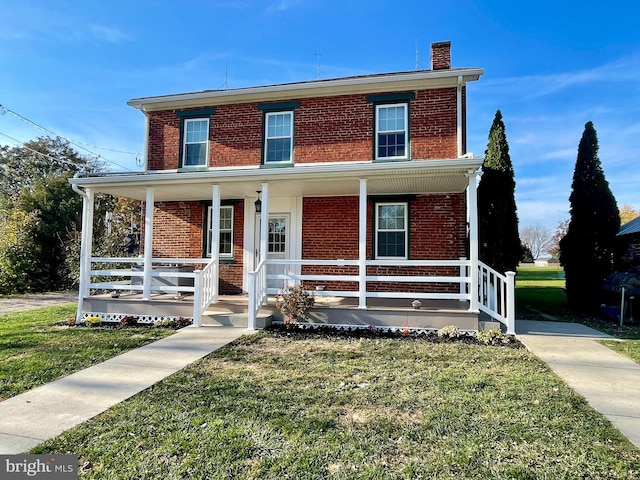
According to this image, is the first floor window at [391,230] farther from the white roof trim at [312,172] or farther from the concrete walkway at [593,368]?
the concrete walkway at [593,368]

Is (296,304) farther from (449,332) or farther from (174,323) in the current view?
(449,332)

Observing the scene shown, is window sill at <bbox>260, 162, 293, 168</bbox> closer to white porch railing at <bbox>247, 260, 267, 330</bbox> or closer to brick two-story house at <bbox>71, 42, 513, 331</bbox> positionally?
brick two-story house at <bbox>71, 42, 513, 331</bbox>

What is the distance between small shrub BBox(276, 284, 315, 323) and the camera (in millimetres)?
7984

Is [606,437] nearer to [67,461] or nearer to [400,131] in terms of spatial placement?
[67,461]

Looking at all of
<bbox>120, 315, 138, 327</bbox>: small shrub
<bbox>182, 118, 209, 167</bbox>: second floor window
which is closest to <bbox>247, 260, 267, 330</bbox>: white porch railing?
<bbox>120, 315, 138, 327</bbox>: small shrub

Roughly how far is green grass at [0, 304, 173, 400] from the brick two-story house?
1038 mm

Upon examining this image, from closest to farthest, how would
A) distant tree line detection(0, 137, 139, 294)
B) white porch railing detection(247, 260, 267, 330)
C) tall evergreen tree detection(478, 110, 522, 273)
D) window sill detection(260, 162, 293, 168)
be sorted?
white porch railing detection(247, 260, 267, 330) → tall evergreen tree detection(478, 110, 522, 273) → window sill detection(260, 162, 293, 168) → distant tree line detection(0, 137, 139, 294)

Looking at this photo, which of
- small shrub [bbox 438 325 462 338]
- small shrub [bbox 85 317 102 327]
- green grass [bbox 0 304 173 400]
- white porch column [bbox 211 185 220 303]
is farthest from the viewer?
white porch column [bbox 211 185 220 303]

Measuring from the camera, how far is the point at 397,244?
10102 mm

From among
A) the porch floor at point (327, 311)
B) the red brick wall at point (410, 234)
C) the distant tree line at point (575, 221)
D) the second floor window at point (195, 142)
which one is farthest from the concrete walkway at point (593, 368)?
the second floor window at point (195, 142)

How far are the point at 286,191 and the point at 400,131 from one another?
364 centimetres

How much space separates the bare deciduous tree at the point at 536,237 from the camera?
73.1 meters

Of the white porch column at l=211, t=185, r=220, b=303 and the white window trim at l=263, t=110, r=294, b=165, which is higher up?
the white window trim at l=263, t=110, r=294, b=165

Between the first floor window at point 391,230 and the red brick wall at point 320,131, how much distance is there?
153 centimetres
